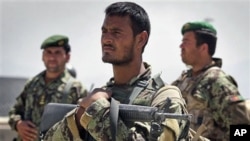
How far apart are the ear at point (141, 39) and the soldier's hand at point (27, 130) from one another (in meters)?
2.39

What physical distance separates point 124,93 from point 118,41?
24cm

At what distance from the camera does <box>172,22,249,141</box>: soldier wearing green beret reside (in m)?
3.69

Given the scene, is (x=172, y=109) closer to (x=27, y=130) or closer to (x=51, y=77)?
(x=27, y=130)

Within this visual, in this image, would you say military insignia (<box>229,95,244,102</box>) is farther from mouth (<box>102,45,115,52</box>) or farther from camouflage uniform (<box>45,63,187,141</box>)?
mouth (<box>102,45,115,52</box>)

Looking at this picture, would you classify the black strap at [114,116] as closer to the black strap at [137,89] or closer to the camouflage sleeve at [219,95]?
the black strap at [137,89]

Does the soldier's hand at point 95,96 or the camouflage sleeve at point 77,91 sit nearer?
the soldier's hand at point 95,96

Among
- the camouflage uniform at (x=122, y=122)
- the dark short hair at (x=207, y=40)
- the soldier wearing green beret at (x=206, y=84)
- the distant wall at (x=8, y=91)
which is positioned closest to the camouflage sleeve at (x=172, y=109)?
the camouflage uniform at (x=122, y=122)

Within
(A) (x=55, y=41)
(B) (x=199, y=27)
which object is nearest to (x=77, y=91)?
(A) (x=55, y=41)

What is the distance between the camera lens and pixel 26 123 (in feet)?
14.8

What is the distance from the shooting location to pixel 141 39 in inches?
87.3

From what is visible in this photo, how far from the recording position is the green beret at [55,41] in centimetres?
488

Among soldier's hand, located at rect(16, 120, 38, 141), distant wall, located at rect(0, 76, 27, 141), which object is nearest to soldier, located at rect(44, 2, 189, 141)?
soldier's hand, located at rect(16, 120, 38, 141)

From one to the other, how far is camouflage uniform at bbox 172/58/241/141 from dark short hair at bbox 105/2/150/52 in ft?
5.27

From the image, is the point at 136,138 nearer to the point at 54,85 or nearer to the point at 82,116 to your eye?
the point at 82,116
